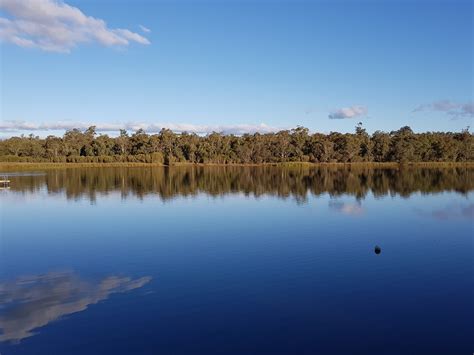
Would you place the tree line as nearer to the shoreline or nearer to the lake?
the shoreline

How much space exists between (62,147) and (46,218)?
8846 cm

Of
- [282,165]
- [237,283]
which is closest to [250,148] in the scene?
[282,165]

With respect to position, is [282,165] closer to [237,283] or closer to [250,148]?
[250,148]

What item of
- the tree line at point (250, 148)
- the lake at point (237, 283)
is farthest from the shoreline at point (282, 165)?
the lake at point (237, 283)

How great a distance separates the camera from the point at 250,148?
106625 millimetres

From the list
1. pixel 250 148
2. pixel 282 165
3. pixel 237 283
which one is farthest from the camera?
pixel 250 148

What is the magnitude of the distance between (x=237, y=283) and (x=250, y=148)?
3739 inches

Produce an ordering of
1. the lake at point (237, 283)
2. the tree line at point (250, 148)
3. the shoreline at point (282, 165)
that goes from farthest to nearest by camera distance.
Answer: the tree line at point (250, 148) → the shoreline at point (282, 165) → the lake at point (237, 283)

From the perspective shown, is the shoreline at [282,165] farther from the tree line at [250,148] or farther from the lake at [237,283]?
the lake at [237,283]

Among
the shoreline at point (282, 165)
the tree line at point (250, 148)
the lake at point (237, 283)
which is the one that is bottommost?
the lake at point (237, 283)

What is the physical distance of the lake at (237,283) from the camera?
28.8 ft

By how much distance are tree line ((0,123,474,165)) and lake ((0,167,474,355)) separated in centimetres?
7967

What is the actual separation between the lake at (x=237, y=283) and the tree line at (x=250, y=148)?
79.7 m

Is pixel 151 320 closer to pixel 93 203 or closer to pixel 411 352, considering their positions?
pixel 411 352
